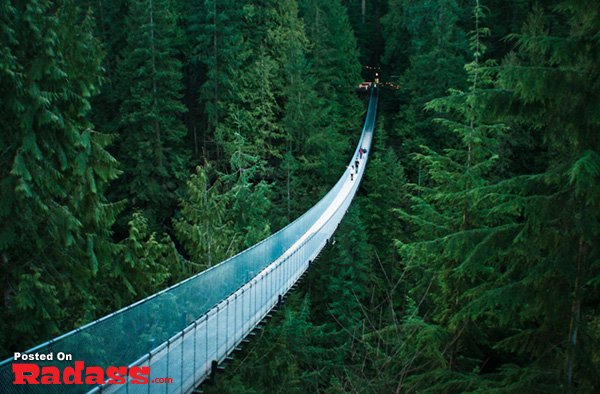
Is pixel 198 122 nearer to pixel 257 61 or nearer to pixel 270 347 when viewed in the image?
pixel 257 61

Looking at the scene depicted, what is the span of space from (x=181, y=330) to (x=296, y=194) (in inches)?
581

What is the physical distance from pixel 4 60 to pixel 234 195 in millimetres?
8992

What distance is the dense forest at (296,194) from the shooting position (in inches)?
167

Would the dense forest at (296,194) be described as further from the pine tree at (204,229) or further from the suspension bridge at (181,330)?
the suspension bridge at (181,330)

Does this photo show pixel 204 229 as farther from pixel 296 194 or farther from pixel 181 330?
→ pixel 296 194

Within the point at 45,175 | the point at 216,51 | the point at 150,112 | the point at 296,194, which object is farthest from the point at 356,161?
the point at 45,175

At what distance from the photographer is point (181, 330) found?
6414 mm

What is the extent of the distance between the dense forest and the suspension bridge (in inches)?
54.1

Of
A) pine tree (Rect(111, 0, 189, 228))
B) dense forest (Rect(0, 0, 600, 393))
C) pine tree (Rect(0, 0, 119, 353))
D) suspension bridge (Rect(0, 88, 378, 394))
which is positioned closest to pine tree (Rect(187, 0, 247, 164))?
dense forest (Rect(0, 0, 600, 393))

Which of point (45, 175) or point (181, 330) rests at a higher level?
point (45, 175)

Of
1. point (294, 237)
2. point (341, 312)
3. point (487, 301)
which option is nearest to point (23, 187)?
point (487, 301)

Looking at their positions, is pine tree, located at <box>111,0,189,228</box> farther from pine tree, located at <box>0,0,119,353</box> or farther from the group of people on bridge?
pine tree, located at <box>0,0,119,353</box>

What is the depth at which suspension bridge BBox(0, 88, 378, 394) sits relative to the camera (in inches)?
180

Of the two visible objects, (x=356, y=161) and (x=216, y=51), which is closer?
(x=216, y=51)
